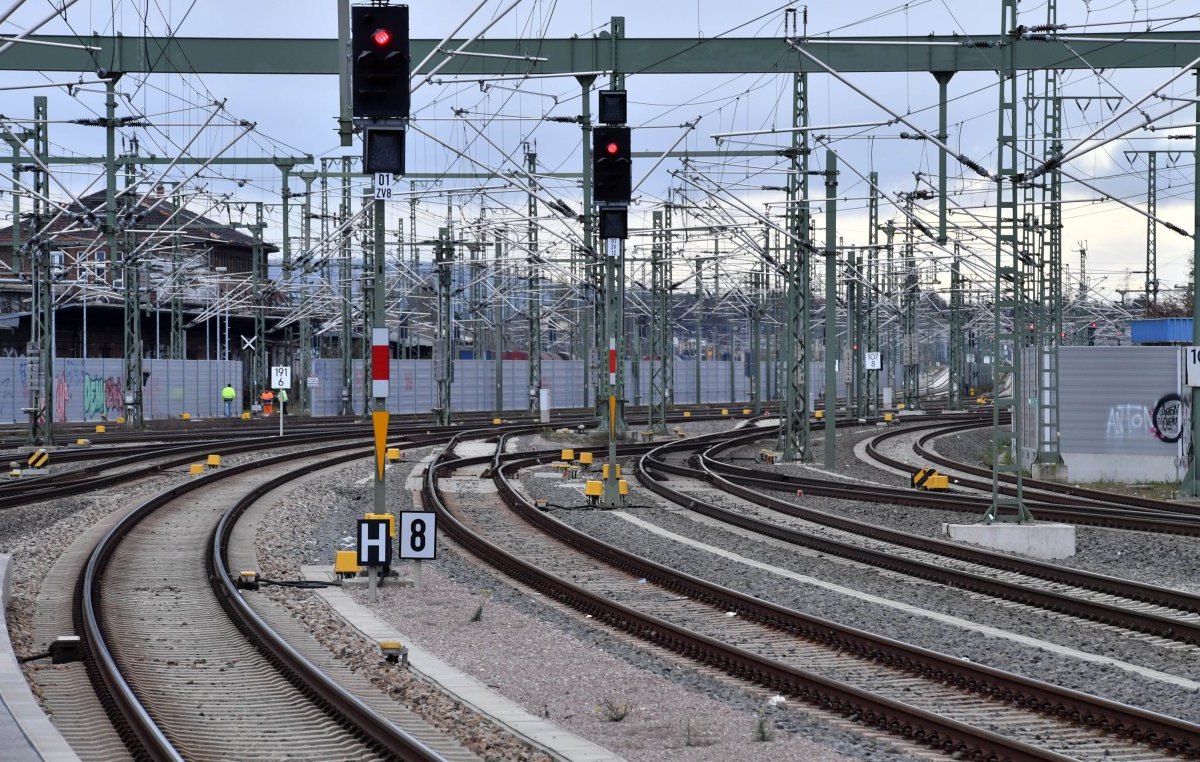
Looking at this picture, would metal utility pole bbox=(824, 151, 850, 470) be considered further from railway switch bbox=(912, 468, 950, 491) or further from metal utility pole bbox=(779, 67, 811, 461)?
railway switch bbox=(912, 468, 950, 491)

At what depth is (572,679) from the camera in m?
11.0

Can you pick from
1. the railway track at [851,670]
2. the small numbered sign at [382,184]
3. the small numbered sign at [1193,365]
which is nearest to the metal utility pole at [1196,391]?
the small numbered sign at [1193,365]

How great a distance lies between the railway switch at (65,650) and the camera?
11289 millimetres

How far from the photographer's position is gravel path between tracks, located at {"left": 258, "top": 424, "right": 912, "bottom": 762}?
8875 mm

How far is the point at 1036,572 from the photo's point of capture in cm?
1691

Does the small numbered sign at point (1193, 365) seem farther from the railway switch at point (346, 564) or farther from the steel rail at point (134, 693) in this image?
the steel rail at point (134, 693)

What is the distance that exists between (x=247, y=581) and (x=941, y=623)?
712 cm

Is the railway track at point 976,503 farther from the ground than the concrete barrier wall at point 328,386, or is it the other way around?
the concrete barrier wall at point 328,386

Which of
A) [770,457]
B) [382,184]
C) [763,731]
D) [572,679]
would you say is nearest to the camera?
[763,731]

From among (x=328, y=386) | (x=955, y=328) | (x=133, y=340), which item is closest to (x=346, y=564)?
(x=133, y=340)

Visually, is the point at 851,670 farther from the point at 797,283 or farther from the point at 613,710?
the point at 797,283

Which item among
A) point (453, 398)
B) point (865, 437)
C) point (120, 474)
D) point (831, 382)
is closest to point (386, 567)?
point (120, 474)

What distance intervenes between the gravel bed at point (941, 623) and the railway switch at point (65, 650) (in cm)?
672

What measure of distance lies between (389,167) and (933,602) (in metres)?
7.17
